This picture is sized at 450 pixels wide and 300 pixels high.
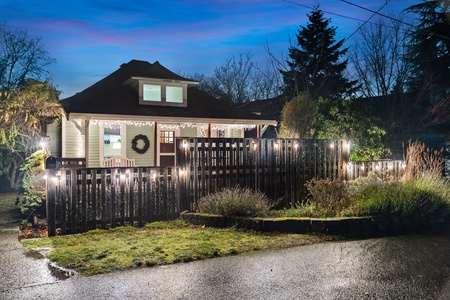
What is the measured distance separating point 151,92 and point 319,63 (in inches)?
639

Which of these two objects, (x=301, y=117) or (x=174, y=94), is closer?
(x=301, y=117)

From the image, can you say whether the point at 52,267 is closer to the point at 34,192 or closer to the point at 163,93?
the point at 34,192

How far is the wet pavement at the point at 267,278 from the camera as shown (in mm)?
5031

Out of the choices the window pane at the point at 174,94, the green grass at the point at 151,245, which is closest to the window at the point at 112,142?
the window pane at the point at 174,94

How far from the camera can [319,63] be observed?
3152cm

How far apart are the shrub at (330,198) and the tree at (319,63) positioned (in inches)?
767

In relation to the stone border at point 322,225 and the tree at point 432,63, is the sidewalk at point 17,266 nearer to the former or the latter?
the stone border at point 322,225

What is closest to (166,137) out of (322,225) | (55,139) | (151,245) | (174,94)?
(174,94)

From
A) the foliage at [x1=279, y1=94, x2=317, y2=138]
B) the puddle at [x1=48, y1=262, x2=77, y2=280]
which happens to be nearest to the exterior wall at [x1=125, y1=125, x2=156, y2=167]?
the foliage at [x1=279, y1=94, x2=317, y2=138]

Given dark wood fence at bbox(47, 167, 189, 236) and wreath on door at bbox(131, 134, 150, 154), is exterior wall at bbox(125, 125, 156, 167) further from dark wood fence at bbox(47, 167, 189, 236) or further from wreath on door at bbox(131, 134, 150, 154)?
dark wood fence at bbox(47, 167, 189, 236)

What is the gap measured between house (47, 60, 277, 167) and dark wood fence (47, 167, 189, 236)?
7914mm

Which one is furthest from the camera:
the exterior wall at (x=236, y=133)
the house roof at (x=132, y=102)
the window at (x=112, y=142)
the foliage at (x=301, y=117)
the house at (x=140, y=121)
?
the exterior wall at (x=236, y=133)

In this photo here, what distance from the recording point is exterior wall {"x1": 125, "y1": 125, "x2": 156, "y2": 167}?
19547 millimetres

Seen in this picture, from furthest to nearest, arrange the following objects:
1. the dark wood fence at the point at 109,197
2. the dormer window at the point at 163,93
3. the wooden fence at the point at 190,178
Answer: the dormer window at the point at 163,93
the wooden fence at the point at 190,178
the dark wood fence at the point at 109,197
